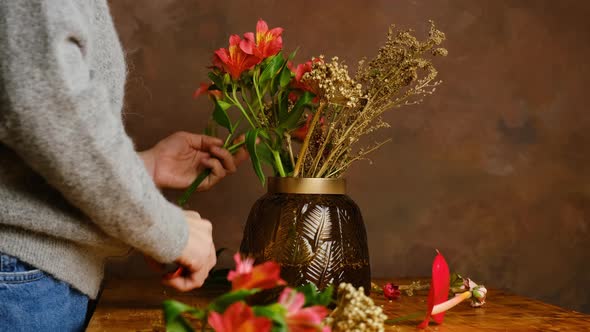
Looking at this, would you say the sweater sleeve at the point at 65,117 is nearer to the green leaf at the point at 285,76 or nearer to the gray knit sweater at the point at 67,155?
the gray knit sweater at the point at 67,155

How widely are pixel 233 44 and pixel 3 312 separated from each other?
1.73 feet

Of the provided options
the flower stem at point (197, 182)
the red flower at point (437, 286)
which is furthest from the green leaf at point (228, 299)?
the flower stem at point (197, 182)

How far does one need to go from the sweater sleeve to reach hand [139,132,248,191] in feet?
1.49

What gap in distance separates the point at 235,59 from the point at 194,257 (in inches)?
14.2

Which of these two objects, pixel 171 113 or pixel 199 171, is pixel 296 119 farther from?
pixel 171 113

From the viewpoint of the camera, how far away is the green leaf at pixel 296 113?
1021 mm

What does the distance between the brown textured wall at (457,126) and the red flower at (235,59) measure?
1.44 ft

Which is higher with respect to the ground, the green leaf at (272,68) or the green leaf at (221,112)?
the green leaf at (272,68)

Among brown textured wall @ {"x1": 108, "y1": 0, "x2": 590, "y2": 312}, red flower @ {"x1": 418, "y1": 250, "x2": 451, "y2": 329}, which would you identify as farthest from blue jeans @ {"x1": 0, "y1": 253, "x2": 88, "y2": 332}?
brown textured wall @ {"x1": 108, "y1": 0, "x2": 590, "y2": 312}

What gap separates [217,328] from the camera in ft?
1.78

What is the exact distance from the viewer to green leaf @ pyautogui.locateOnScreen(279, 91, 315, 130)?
1021 mm

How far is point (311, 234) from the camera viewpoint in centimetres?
Result: 99

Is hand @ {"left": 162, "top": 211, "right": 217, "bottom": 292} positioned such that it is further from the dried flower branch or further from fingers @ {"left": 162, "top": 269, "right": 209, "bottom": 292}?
the dried flower branch

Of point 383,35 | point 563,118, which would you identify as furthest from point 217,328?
point 563,118
